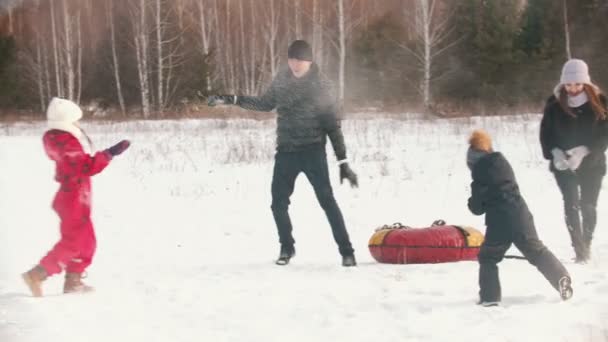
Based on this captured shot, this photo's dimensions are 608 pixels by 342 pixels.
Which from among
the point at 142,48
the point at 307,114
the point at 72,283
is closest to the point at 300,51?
the point at 307,114

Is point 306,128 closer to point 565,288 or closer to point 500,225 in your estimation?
point 500,225

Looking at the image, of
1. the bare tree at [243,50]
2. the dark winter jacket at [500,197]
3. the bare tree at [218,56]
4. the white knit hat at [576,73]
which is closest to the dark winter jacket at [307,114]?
the dark winter jacket at [500,197]

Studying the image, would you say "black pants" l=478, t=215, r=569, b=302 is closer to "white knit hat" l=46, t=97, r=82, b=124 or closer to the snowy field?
the snowy field

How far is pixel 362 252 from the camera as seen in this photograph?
712 cm

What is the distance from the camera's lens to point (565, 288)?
4.71 meters

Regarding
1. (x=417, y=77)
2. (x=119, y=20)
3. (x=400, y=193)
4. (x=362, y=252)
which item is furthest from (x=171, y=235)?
(x=119, y=20)

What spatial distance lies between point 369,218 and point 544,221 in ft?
6.56

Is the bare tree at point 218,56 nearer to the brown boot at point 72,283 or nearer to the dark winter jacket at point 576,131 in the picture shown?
the dark winter jacket at point 576,131

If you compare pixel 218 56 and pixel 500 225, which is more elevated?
pixel 218 56

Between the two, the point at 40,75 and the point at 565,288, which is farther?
the point at 40,75

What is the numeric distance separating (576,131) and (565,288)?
5.89 ft

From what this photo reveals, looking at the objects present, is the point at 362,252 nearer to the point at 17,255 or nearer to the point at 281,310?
the point at 281,310

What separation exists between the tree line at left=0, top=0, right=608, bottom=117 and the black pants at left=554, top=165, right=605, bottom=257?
2043 centimetres

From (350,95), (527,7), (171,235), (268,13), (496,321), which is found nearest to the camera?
(496,321)
